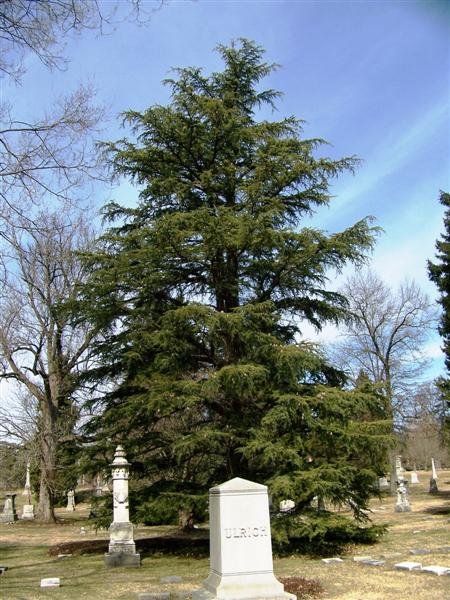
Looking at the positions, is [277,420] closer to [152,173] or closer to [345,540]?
[345,540]

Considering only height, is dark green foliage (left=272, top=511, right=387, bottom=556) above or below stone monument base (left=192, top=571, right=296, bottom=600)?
below

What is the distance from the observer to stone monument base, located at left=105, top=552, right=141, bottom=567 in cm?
1216

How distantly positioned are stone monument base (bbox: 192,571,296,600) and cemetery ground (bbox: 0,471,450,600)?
165cm

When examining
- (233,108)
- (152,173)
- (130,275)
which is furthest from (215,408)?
(233,108)

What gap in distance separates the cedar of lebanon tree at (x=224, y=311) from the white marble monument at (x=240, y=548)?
457 cm

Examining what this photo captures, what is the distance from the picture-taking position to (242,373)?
12.2 meters

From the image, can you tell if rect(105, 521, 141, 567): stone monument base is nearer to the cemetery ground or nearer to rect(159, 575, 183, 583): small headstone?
the cemetery ground

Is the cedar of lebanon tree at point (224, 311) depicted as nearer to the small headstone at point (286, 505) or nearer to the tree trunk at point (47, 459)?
the small headstone at point (286, 505)

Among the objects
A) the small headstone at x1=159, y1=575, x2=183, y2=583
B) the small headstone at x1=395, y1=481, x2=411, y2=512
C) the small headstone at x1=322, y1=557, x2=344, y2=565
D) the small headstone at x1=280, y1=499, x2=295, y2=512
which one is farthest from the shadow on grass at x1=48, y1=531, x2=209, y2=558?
the small headstone at x1=395, y1=481, x2=411, y2=512

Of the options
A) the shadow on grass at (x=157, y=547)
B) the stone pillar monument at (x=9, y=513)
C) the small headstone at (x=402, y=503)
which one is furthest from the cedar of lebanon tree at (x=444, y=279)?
the stone pillar monument at (x=9, y=513)

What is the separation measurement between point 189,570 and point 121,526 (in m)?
2.14

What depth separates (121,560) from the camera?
40.0 feet

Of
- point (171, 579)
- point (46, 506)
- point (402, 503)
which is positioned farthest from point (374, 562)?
point (46, 506)

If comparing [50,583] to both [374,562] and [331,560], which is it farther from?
[374,562]
